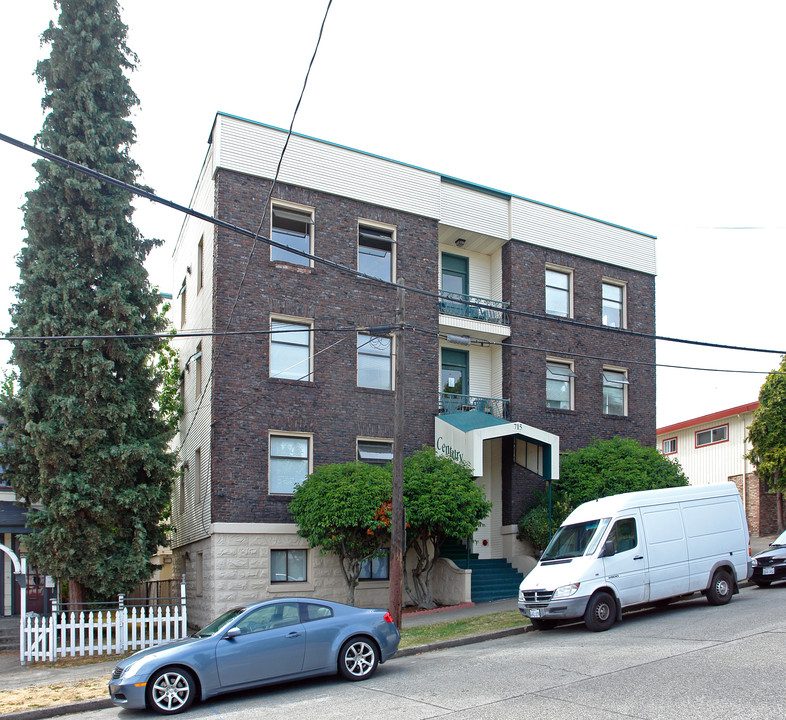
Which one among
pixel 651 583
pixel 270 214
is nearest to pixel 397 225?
pixel 270 214

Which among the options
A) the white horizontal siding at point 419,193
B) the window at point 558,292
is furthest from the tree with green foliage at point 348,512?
the window at point 558,292

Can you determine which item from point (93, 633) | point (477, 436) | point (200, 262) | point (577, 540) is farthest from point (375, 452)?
point (93, 633)

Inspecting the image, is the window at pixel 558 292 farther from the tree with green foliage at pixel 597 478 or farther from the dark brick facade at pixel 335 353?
the tree with green foliage at pixel 597 478

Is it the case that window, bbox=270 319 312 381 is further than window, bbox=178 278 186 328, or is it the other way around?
window, bbox=178 278 186 328

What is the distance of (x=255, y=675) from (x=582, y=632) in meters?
6.24

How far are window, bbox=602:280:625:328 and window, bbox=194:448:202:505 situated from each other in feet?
44.5

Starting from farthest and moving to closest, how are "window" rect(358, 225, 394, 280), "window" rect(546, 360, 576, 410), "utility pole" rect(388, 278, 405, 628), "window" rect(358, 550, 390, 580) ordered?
1. "window" rect(546, 360, 576, 410)
2. "window" rect(358, 225, 394, 280)
3. "window" rect(358, 550, 390, 580)
4. "utility pole" rect(388, 278, 405, 628)

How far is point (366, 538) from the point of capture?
20.0 meters

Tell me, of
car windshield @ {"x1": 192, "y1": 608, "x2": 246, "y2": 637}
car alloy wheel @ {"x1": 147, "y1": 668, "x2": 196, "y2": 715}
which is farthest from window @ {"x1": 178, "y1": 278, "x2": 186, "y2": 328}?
car alloy wheel @ {"x1": 147, "y1": 668, "x2": 196, "y2": 715}

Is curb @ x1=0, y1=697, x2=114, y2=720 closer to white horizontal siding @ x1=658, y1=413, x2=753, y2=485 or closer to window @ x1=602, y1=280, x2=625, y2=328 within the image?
window @ x1=602, y1=280, x2=625, y2=328

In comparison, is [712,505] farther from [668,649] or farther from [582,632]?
[668,649]

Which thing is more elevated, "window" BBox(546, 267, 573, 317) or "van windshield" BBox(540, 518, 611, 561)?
"window" BBox(546, 267, 573, 317)

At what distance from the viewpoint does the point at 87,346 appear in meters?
18.9

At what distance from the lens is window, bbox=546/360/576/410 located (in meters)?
26.4
